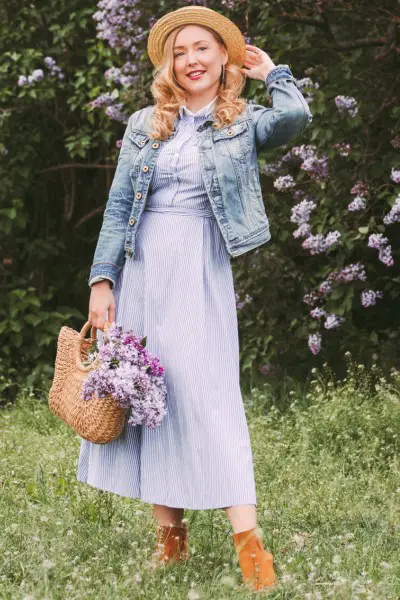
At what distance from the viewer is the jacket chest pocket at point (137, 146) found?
125 inches

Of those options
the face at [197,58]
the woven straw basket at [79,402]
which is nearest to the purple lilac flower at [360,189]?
the face at [197,58]

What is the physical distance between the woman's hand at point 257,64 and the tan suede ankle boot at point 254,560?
1316 millimetres

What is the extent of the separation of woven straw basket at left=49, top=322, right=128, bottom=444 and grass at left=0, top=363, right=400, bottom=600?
31 cm

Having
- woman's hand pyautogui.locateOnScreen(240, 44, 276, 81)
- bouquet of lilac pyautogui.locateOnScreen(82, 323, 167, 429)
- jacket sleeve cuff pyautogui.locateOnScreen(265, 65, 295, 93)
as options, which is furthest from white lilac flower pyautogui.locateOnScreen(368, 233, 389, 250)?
bouquet of lilac pyautogui.locateOnScreen(82, 323, 167, 429)

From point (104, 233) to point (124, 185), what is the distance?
16 cm

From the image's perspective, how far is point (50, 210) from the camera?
686cm

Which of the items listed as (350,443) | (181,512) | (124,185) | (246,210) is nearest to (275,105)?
(246,210)

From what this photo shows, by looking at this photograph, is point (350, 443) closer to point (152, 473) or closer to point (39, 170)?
point (152, 473)

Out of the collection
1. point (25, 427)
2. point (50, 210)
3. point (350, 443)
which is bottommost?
point (350, 443)

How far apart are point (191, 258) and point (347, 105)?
6.72 ft

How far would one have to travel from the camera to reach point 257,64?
3238 millimetres

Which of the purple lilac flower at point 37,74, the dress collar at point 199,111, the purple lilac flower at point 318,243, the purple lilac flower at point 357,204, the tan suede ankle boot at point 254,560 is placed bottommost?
the tan suede ankle boot at point 254,560

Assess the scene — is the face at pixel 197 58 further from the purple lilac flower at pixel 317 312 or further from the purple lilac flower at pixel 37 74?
the purple lilac flower at pixel 37 74

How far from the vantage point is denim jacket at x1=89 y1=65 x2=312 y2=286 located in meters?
3.07
